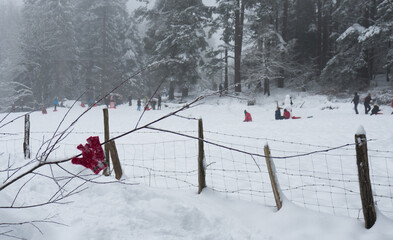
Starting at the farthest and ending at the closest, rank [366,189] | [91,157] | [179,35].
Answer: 1. [179,35]
2. [366,189]
3. [91,157]

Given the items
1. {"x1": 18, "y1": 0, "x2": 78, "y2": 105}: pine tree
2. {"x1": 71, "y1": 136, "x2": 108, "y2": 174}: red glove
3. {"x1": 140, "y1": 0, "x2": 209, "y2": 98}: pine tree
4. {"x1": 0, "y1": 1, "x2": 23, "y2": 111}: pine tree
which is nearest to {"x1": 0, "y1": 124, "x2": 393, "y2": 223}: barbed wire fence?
{"x1": 71, "y1": 136, "x2": 108, "y2": 174}: red glove

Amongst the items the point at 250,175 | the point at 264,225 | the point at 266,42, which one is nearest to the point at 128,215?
the point at 264,225

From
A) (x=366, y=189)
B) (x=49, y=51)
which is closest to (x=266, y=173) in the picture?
(x=366, y=189)

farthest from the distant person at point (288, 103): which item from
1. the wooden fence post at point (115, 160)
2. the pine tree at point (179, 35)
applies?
the wooden fence post at point (115, 160)

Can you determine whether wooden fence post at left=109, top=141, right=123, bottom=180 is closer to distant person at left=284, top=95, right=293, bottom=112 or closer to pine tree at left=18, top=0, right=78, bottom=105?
distant person at left=284, top=95, right=293, bottom=112

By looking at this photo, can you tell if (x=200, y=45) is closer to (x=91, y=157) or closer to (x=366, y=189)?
(x=366, y=189)

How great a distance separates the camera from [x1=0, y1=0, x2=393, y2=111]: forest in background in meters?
21.3

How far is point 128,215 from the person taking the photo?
317cm

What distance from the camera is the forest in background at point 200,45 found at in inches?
838

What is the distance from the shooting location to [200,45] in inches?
933

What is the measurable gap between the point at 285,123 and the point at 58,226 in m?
10.8

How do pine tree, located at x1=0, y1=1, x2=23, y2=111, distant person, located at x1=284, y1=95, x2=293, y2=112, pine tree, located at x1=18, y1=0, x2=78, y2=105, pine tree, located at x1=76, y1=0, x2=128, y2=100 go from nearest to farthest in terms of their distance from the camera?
distant person, located at x1=284, y1=95, x2=293, y2=112 → pine tree, located at x1=18, y1=0, x2=78, y2=105 → pine tree, located at x1=0, y1=1, x2=23, y2=111 → pine tree, located at x1=76, y1=0, x2=128, y2=100

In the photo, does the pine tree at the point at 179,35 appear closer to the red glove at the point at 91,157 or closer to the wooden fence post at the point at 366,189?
the wooden fence post at the point at 366,189

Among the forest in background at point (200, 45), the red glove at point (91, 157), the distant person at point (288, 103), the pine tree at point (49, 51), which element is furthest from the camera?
the pine tree at point (49, 51)
